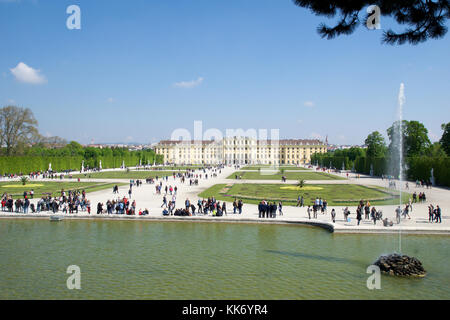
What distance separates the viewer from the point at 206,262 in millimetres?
12055

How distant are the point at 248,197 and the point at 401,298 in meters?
19.2

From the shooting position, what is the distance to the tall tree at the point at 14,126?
185ft

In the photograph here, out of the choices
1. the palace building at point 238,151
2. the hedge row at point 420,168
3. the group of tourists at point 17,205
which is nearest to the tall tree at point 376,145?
the hedge row at point 420,168

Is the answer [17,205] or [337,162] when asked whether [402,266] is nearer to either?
[17,205]

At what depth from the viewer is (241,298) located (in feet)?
29.8

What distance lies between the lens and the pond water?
9609 mm

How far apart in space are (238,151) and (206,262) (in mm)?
132614

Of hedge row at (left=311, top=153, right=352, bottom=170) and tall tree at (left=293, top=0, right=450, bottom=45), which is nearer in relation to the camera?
tall tree at (left=293, top=0, right=450, bottom=45)

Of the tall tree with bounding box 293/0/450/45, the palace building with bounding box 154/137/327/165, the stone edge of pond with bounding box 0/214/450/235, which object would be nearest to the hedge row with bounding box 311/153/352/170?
the palace building with bounding box 154/137/327/165

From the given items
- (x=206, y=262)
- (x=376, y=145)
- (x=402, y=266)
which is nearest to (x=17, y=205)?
(x=206, y=262)

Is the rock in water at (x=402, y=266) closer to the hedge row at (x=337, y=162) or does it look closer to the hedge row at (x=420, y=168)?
the hedge row at (x=420, y=168)

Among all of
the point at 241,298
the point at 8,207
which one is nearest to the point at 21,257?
the point at 241,298

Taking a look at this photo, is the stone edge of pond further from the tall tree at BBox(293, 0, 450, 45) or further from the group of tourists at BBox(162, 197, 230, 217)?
the tall tree at BBox(293, 0, 450, 45)

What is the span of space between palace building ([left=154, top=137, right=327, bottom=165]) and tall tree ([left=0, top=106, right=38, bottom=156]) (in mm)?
84451
